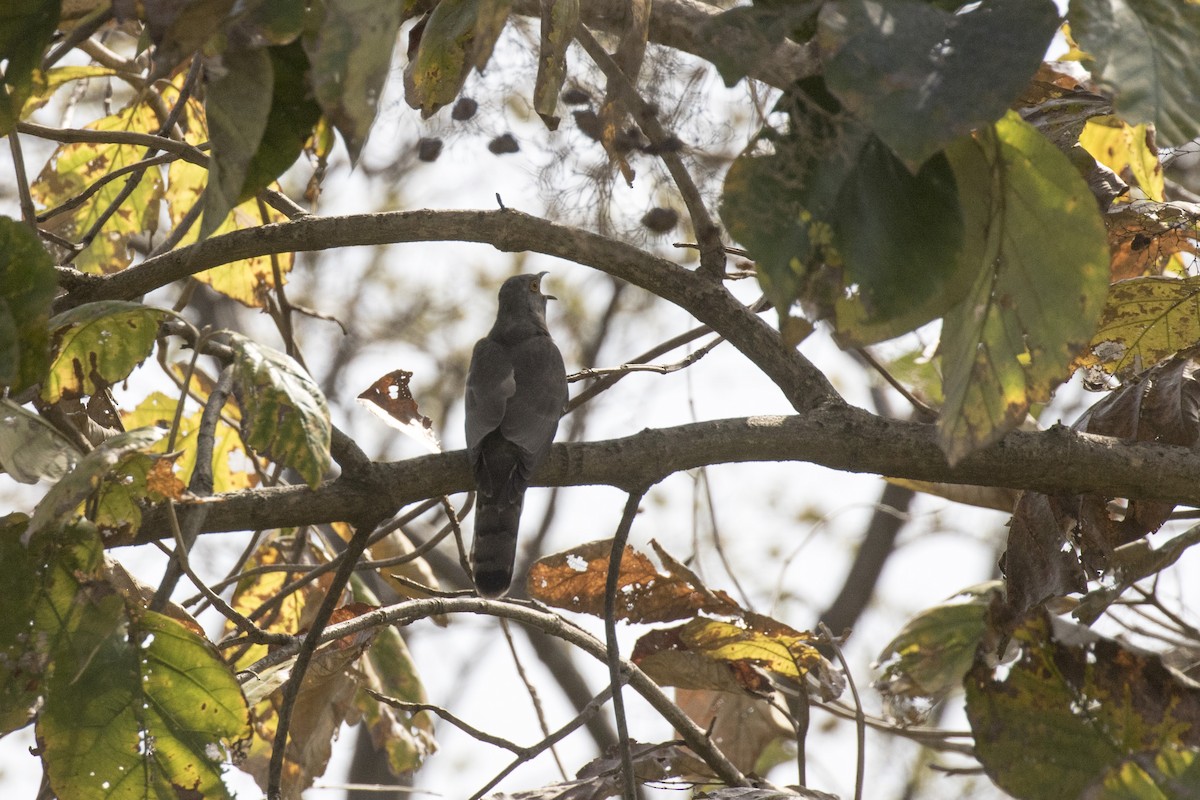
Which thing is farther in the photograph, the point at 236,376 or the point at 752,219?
the point at 236,376

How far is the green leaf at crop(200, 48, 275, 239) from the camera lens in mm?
1624

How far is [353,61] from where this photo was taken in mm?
1489

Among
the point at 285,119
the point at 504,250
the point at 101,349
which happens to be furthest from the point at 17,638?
the point at 504,250

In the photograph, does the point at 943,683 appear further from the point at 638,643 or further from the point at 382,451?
the point at 382,451

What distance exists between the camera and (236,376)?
202 cm

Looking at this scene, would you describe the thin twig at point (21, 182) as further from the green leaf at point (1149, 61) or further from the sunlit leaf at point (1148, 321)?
the sunlit leaf at point (1148, 321)

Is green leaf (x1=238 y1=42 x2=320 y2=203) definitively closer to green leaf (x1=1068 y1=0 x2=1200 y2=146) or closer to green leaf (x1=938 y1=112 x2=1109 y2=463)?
green leaf (x1=938 y1=112 x2=1109 y2=463)

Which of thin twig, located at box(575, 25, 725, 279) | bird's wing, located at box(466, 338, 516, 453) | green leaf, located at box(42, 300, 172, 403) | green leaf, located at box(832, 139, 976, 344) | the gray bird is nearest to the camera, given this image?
green leaf, located at box(832, 139, 976, 344)

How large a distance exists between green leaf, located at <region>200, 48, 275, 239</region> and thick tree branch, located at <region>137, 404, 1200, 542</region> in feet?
3.55

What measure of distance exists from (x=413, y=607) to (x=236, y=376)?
1.00m

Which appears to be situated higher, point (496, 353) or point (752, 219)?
point (496, 353)

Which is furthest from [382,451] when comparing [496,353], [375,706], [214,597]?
[214,597]

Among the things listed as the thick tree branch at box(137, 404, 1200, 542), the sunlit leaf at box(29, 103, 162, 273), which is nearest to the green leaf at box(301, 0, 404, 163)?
the thick tree branch at box(137, 404, 1200, 542)

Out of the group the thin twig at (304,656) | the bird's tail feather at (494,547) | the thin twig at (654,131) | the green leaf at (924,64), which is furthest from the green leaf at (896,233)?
the bird's tail feather at (494,547)
